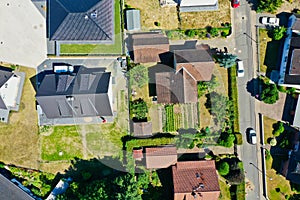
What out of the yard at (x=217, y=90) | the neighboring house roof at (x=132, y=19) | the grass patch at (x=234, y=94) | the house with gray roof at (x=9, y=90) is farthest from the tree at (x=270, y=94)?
the house with gray roof at (x=9, y=90)

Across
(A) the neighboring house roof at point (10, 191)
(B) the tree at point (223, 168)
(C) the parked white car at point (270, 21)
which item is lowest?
(A) the neighboring house roof at point (10, 191)

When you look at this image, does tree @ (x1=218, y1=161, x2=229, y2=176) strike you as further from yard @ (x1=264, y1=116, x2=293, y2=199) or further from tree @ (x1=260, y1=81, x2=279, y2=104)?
tree @ (x1=260, y1=81, x2=279, y2=104)

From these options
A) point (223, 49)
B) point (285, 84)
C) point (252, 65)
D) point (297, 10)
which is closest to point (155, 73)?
point (223, 49)

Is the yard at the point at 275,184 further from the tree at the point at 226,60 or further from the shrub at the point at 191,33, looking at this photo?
the shrub at the point at 191,33

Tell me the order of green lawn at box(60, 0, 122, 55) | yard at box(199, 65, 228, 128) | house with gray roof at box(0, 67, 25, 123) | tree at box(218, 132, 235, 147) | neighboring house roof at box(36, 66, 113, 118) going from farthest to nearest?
yard at box(199, 65, 228, 128), green lawn at box(60, 0, 122, 55), tree at box(218, 132, 235, 147), house with gray roof at box(0, 67, 25, 123), neighboring house roof at box(36, 66, 113, 118)

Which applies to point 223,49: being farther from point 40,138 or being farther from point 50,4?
point 40,138

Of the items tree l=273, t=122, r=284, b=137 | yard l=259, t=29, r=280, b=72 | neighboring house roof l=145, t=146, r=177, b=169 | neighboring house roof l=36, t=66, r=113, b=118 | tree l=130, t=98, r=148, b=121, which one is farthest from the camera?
yard l=259, t=29, r=280, b=72

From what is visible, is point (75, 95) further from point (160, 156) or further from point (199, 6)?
point (199, 6)

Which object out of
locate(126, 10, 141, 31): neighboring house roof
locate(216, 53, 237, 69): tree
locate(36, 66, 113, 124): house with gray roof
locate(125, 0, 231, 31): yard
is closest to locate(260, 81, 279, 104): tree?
locate(216, 53, 237, 69): tree
